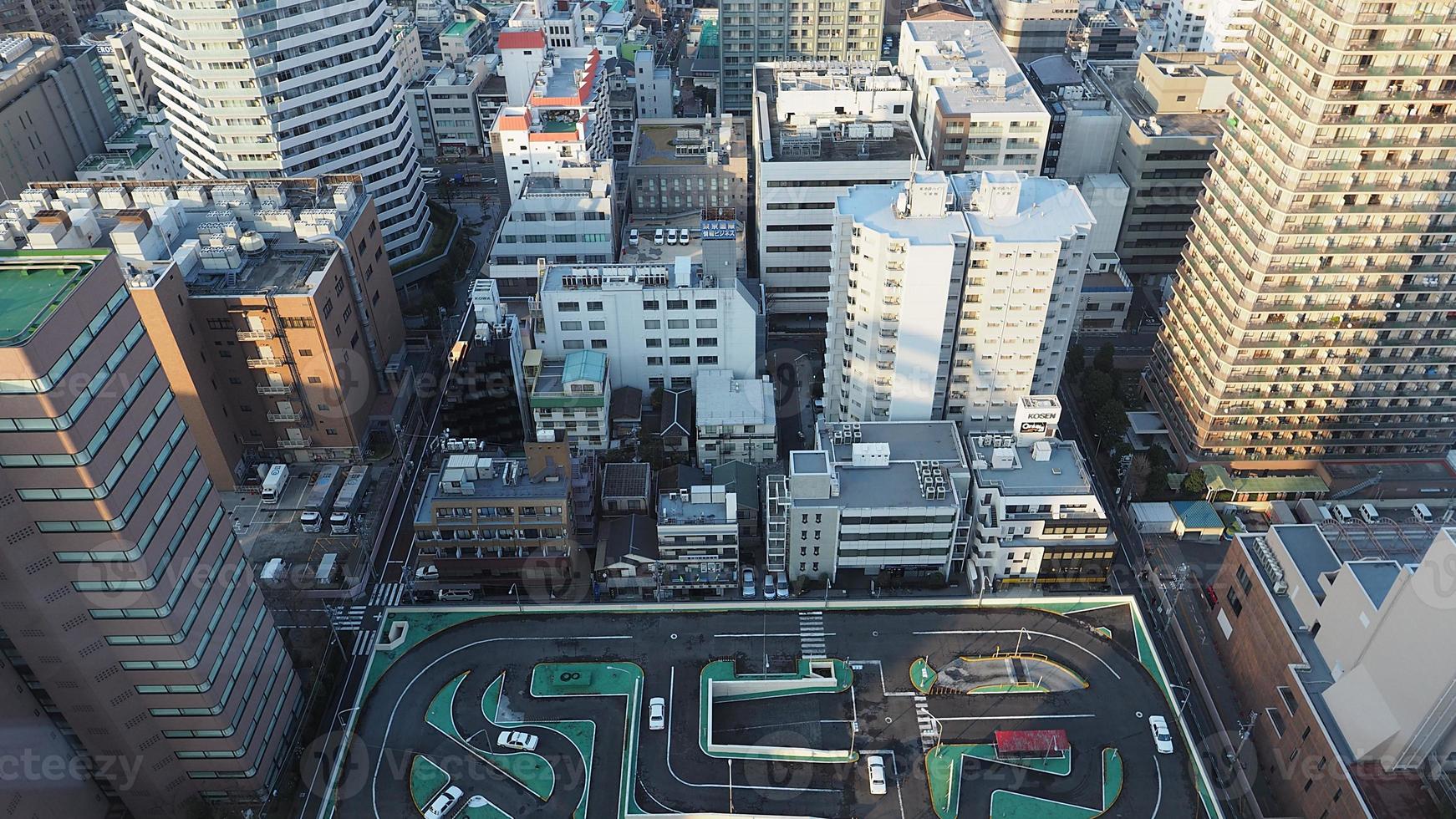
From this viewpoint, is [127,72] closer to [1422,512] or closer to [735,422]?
[735,422]

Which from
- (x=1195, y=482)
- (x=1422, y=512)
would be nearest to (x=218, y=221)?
(x=1195, y=482)

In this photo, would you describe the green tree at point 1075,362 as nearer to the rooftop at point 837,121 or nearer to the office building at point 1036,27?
the rooftop at point 837,121

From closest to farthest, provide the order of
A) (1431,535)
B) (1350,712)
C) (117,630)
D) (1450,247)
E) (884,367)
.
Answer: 1. (117,630)
2. (1350,712)
3. (1431,535)
4. (1450,247)
5. (884,367)

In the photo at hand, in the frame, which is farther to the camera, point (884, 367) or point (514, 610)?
point (884, 367)

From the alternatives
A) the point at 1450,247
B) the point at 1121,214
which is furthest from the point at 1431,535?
the point at 1121,214

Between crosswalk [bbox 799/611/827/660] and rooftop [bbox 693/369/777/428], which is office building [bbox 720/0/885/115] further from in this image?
crosswalk [bbox 799/611/827/660]

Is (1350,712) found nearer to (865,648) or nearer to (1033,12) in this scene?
(865,648)

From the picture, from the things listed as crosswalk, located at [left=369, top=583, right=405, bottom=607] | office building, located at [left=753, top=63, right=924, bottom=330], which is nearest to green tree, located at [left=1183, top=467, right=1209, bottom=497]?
office building, located at [left=753, top=63, right=924, bottom=330]

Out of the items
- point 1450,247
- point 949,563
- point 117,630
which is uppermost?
point 1450,247
